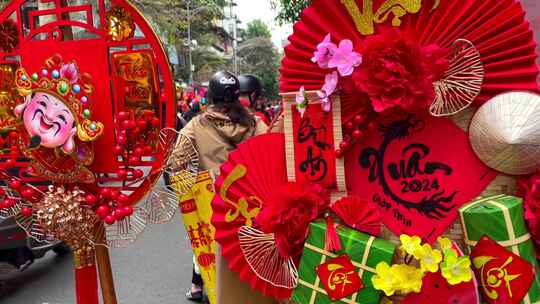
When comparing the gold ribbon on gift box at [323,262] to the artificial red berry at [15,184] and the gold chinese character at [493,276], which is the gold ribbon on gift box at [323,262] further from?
the artificial red berry at [15,184]

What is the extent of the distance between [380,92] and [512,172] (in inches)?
15.2

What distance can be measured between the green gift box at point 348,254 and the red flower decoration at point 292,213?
3 cm

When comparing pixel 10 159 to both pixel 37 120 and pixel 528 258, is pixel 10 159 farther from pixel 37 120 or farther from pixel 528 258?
pixel 528 258

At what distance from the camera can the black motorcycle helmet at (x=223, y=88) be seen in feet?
8.82

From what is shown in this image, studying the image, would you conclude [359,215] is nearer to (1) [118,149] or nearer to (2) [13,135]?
(1) [118,149]

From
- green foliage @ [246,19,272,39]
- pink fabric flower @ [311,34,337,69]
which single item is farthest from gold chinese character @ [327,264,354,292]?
green foliage @ [246,19,272,39]

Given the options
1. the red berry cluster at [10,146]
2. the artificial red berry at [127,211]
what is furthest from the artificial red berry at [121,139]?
the red berry cluster at [10,146]

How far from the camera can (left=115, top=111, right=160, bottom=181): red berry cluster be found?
60.7 inches

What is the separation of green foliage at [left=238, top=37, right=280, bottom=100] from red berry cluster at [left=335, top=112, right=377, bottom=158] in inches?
1476

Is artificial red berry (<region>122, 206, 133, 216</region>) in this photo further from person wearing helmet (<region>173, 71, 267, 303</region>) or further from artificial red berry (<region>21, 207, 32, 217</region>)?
person wearing helmet (<region>173, 71, 267, 303</region>)

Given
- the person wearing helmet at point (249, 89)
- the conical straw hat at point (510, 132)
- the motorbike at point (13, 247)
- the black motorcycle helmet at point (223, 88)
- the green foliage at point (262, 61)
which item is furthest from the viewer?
the green foliage at point (262, 61)

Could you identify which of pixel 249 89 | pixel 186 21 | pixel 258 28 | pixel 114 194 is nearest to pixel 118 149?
pixel 114 194

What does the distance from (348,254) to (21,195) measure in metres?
A: 1.14

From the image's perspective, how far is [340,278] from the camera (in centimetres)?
120
